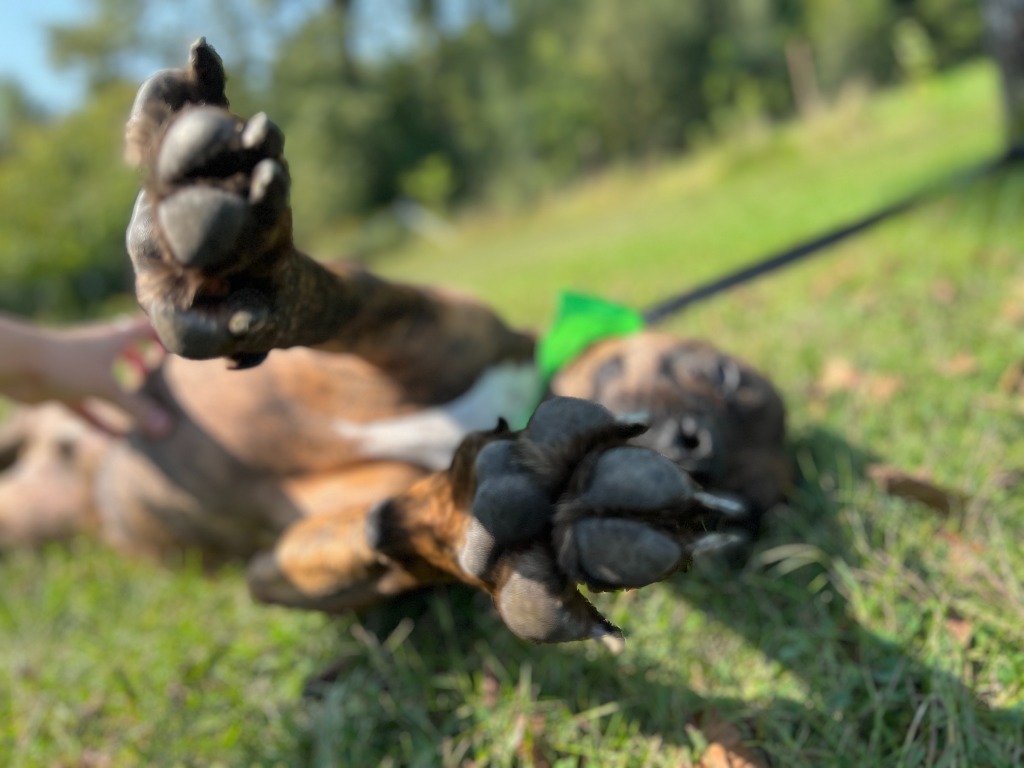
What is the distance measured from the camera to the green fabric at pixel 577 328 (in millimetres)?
2092

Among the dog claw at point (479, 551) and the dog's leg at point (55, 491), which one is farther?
the dog's leg at point (55, 491)

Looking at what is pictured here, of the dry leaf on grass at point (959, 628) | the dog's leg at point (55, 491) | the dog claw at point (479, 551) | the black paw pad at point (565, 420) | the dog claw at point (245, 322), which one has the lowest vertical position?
the dry leaf on grass at point (959, 628)

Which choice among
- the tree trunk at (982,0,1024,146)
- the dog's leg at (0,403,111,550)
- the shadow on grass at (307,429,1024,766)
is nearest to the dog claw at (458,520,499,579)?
the shadow on grass at (307,429,1024,766)

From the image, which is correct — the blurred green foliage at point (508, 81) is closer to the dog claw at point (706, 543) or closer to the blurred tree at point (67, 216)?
the blurred tree at point (67, 216)

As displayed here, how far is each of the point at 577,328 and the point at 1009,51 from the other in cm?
297

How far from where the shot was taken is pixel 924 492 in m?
1.69

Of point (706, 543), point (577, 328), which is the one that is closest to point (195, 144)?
point (706, 543)

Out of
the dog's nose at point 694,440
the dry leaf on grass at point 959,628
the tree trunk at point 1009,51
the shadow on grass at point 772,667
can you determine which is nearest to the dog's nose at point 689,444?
the dog's nose at point 694,440

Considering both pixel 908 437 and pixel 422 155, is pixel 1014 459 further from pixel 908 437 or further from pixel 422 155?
pixel 422 155

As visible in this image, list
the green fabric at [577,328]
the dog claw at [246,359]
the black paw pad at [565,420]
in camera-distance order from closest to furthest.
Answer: the black paw pad at [565,420], the dog claw at [246,359], the green fabric at [577,328]

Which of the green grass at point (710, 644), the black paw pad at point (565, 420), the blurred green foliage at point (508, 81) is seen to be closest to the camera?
the black paw pad at point (565, 420)

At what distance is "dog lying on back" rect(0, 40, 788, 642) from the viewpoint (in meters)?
0.98

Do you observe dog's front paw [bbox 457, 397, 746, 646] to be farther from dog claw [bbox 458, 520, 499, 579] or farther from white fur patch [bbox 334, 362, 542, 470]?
white fur patch [bbox 334, 362, 542, 470]

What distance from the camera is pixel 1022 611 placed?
135cm
